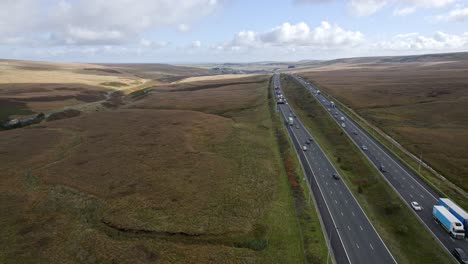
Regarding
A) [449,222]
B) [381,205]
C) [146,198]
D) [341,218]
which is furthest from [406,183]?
[146,198]

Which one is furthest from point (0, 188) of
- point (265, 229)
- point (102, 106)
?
point (102, 106)

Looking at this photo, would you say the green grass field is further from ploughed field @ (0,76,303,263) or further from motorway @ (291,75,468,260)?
ploughed field @ (0,76,303,263)

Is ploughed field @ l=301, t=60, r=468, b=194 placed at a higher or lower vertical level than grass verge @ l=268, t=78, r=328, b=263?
higher

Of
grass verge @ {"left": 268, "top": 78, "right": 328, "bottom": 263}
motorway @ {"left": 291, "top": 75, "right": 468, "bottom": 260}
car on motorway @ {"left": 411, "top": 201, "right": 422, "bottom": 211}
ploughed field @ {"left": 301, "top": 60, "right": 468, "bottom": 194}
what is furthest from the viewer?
ploughed field @ {"left": 301, "top": 60, "right": 468, "bottom": 194}

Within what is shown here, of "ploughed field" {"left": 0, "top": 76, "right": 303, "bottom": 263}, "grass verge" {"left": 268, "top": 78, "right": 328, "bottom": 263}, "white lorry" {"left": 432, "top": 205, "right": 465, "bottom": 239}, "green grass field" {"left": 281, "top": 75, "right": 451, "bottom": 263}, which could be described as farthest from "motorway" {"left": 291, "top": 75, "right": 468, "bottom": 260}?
"ploughed field" {"left": 0, "top": 76, "right": 303, "bottom": 263}

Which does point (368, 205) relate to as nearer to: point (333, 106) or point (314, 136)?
point (314, 136)

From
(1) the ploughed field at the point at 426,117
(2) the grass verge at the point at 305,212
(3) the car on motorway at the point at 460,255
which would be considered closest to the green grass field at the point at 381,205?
(3) the car on motorway at the point at 460,255

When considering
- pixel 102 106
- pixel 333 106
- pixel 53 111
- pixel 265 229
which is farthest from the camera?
pixel 102 106
